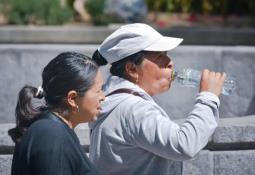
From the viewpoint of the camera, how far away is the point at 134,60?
3.72m

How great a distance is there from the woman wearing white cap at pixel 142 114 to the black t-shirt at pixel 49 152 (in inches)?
12.0

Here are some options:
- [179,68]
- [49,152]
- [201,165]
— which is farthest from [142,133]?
[179,68]

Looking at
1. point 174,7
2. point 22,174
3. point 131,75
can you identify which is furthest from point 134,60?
point 174,7

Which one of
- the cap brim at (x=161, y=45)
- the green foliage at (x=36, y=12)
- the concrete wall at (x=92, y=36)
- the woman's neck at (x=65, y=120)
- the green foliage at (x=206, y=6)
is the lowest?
the green foliage at (x=206, y=6)

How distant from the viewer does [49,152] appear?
3244 millimetres

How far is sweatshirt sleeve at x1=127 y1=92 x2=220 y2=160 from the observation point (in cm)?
351

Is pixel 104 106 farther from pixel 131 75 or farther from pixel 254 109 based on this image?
pixel 254 109

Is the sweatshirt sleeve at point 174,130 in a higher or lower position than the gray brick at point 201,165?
higher

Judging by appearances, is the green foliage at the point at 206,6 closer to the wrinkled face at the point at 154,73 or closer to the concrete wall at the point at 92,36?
the concrete wall at the point at 92,36

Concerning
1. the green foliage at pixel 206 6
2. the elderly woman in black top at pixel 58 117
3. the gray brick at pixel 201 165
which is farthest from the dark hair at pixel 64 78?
the green foliage at pixel 206 6

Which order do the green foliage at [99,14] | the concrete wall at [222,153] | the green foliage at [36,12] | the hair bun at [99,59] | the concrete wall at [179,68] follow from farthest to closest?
the green foliage at [99,14], the green foliage at [36,12], the concrete wall at [179,68], the concrete wall at [222,153], the hair bun at [99,59]

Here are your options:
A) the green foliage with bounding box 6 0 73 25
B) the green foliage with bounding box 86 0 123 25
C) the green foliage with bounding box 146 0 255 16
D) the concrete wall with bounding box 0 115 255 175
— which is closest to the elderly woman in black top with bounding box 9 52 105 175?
the concrete wall with bounding box 0 115 255 175

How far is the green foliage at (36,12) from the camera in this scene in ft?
47.5

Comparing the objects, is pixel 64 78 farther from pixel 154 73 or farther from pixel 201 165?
pixel 201 165
